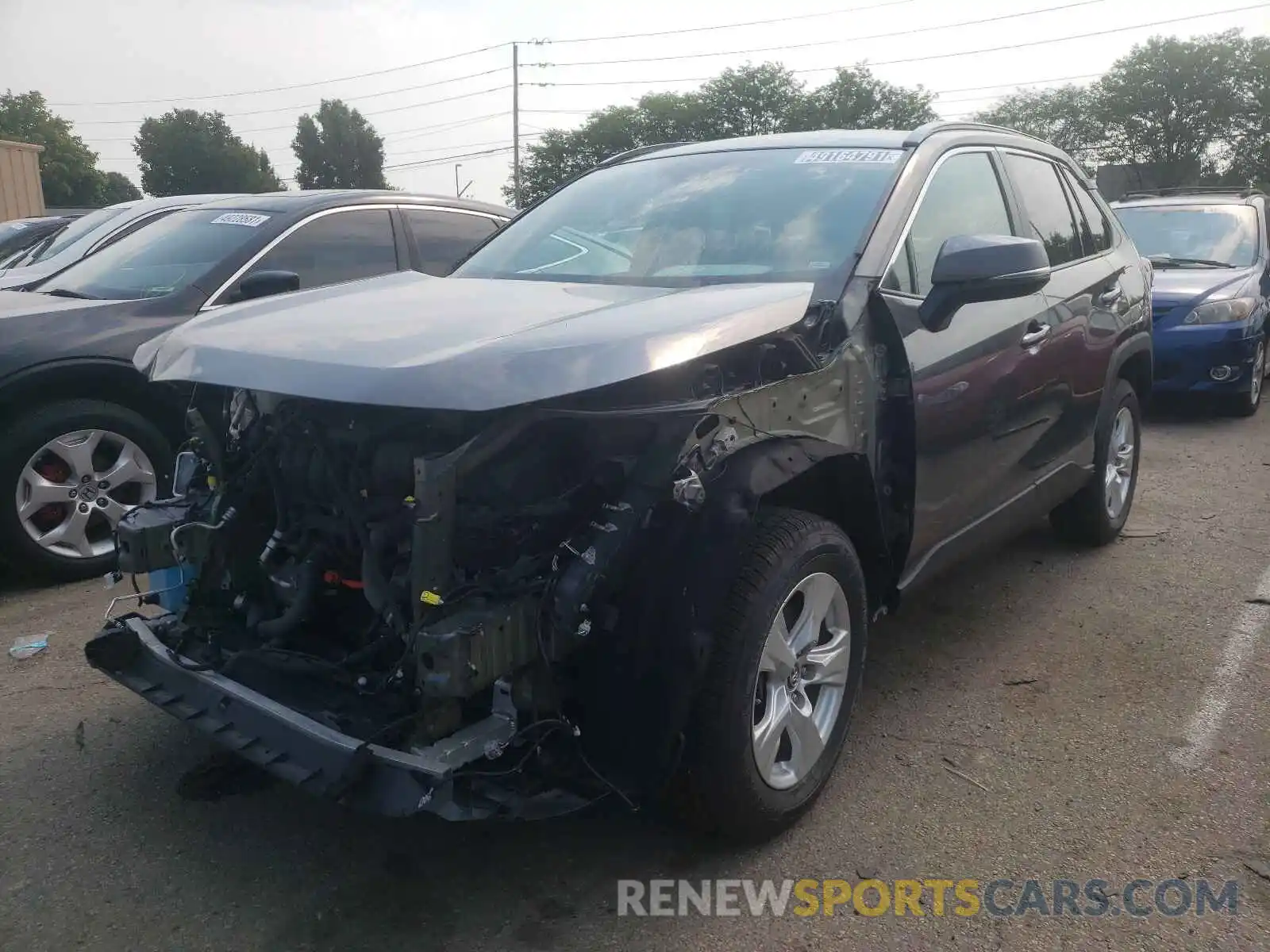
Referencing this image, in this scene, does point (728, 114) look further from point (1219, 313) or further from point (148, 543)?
point (148, 543)

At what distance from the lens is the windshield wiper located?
346 inches

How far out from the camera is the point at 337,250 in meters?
5.53

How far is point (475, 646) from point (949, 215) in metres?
2.39

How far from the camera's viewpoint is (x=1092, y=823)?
109 inches

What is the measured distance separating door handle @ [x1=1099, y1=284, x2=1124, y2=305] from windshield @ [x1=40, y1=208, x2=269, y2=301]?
13.5 ft

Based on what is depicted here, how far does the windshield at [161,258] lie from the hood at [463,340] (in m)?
2.41

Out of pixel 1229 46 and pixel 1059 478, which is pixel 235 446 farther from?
pixel 1229 46

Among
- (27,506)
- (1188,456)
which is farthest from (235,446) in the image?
(1188,456)

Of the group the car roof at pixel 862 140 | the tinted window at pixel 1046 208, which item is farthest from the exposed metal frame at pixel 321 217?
the tinted window at pixel 1046 208

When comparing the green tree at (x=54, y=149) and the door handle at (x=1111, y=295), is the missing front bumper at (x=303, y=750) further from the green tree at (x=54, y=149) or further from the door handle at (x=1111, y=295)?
the green tree at (x=54, y=149)

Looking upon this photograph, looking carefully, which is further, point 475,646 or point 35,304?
point 35,304

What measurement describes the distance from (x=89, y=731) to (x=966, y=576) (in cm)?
360

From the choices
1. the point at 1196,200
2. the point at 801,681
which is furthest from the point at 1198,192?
the point at 801,681

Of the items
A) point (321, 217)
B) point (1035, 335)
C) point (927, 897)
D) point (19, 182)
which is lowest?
point (927, 897)
